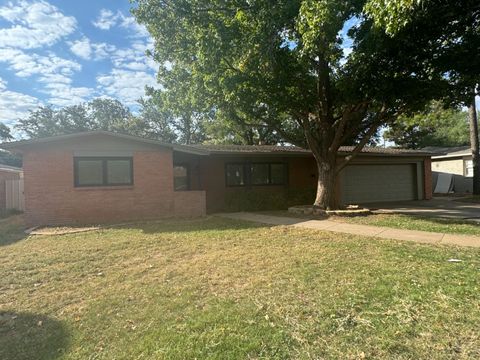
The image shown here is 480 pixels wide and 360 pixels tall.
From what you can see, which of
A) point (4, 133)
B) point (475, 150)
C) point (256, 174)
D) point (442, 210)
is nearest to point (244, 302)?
point (256, 174)

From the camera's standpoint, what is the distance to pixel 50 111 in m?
50.4

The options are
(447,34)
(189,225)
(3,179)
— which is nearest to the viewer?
(447,34)


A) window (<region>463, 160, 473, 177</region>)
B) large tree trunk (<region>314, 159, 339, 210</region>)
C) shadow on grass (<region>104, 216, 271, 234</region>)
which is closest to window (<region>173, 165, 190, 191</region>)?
shadow on grass (<region>104, 216, 271, 234</region>)

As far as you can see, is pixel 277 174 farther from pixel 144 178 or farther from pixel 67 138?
pixel 67 138

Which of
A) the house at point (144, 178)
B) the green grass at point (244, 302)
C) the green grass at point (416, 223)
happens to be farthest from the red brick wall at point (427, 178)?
the green grass at point (244, 302)

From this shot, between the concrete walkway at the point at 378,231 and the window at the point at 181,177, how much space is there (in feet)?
15.4

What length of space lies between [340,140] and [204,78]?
5803 millimetres

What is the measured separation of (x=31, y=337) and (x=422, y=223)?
9.97m

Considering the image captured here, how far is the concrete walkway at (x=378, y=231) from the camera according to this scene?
7.39 m

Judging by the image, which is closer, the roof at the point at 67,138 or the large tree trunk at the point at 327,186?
the roof at the point at 67,138

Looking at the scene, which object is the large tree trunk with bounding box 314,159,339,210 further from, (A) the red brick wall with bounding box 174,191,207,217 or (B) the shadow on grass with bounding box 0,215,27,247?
(B) the shadow on grass with bounding box 0,215,27,247

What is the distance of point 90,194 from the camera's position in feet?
38.4

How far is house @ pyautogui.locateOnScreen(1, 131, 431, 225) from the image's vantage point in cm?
1125

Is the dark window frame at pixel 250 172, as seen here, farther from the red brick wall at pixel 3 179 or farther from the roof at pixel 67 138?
the red brick wall at pixel 3 179
